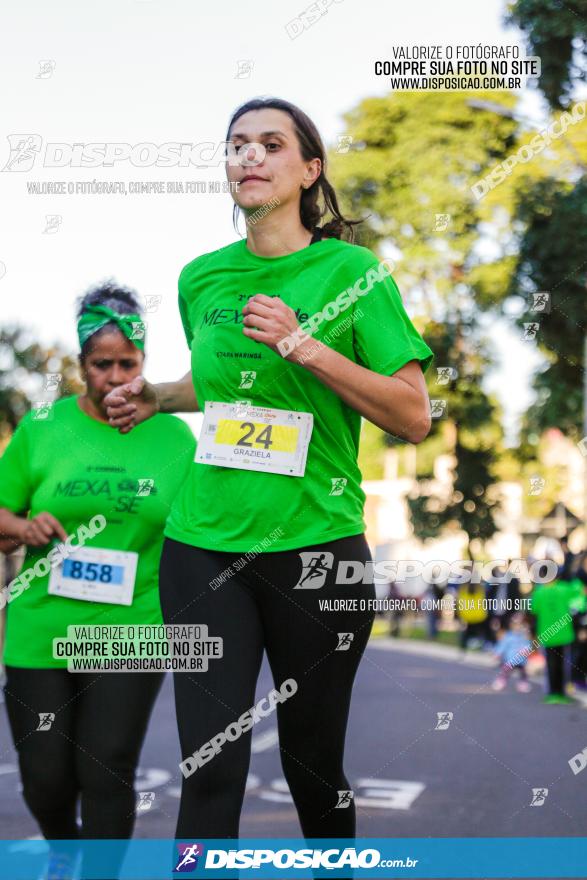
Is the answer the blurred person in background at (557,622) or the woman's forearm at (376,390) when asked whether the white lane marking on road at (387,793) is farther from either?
the blurred person in background at (557,622)

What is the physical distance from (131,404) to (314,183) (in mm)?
732

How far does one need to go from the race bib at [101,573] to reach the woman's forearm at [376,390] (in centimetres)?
99

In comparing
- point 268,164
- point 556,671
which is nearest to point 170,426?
point 268,164

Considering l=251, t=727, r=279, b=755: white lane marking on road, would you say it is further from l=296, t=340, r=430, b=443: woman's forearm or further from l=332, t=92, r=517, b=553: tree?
l=332, t=92, r=517, b=553: tree

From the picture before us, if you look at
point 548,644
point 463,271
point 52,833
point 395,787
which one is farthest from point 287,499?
point 463,271

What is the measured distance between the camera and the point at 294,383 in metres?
2.97

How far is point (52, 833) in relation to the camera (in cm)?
370

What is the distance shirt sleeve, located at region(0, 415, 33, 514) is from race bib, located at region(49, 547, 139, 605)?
247mm

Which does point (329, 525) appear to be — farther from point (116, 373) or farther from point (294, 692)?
point (116, 373)

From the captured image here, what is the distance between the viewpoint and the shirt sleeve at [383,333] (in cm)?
294

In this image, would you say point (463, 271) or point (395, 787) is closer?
Answer: point (395, 787)

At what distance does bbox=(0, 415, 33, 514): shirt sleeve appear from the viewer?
3.80m

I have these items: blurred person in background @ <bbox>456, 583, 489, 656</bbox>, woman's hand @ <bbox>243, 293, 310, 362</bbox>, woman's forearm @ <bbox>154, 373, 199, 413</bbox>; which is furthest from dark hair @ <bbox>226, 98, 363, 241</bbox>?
blurred person in background @ <bbox>456, 583, 489, 656</bbox>

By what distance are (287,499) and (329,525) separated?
0.10 m
